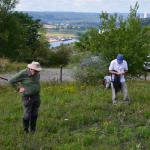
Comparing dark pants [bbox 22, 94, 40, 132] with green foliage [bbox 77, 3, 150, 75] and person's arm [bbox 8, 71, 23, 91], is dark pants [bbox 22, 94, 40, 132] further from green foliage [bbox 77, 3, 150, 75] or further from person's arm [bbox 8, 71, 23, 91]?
green foliage [bbox 77, 3, 150, 75]

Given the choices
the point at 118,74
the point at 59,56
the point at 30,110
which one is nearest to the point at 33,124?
the point at 30,110

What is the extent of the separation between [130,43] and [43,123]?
51.3 feet

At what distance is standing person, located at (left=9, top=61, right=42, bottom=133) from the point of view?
36.2 feet

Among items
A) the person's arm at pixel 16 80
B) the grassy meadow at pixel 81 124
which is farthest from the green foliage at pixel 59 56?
the person's arm at pixel 16 80

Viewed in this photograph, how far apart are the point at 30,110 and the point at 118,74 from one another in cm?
508

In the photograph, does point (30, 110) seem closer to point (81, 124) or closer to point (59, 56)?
point (81, 124)

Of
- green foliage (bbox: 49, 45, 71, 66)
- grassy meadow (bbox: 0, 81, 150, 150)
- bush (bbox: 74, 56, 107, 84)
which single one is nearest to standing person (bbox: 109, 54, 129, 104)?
grassy meadow (bbox: 0, 81, 150, 150)

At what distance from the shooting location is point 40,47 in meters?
67.0

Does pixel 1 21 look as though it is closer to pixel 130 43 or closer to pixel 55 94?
pixel 130 43

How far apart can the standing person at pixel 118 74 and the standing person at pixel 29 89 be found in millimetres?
4890

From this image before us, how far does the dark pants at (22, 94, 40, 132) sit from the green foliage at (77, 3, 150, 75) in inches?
630

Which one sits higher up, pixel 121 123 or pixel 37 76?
pixel 37 76

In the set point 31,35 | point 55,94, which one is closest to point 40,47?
point 31,35

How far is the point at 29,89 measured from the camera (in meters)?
11.2
